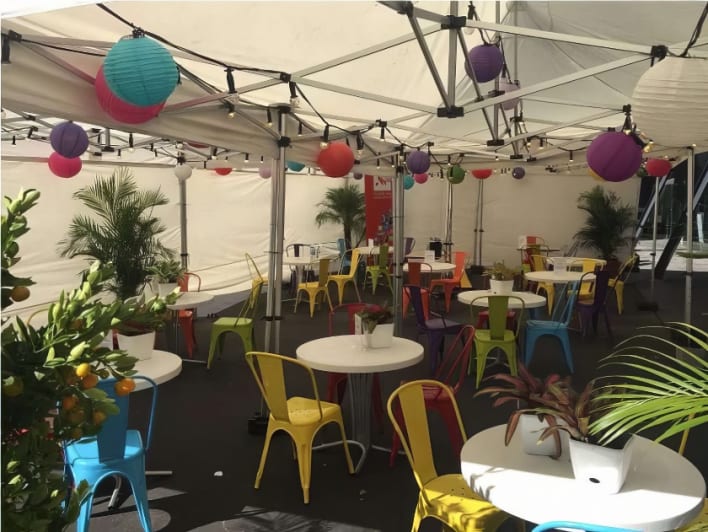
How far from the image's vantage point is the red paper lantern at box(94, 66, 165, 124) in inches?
112

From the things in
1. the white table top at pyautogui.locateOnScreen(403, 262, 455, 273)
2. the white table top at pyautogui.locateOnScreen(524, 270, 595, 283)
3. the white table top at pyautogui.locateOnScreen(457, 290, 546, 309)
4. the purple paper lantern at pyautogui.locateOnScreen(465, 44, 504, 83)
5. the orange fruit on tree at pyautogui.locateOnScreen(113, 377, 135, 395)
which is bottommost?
the white table top at pyautogui.locateOnScreen(457, 290, 546, 309)

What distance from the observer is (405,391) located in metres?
2.71

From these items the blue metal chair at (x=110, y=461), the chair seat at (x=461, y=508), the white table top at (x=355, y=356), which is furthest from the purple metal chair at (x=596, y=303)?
the blue metal chair at (x=110, y=461)

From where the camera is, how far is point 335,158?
5074 millimetres

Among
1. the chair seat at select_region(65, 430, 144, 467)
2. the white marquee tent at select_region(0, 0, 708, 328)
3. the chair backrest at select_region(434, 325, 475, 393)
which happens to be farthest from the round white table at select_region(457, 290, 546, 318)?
the chair seat at select_region(65, 430, 144, 467)

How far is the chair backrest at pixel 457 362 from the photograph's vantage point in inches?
151

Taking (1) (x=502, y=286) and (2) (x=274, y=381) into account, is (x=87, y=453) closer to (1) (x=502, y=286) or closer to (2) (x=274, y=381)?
(2) (x=274, y=381)

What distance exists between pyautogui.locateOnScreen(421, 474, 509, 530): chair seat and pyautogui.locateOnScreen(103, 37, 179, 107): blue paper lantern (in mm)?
2018

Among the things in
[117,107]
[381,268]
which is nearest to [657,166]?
[381,268]

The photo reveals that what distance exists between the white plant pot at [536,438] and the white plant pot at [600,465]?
20 centimetres

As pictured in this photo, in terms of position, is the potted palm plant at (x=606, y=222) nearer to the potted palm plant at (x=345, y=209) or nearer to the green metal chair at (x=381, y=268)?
the potted palm plant at (x=345, y=209)

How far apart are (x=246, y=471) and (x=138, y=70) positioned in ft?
7.88

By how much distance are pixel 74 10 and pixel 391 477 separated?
312 cm

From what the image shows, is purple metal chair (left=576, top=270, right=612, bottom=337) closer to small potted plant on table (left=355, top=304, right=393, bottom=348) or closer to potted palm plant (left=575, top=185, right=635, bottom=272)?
small potted plant on table (left=355, top=304, right=393, bottom=348)
